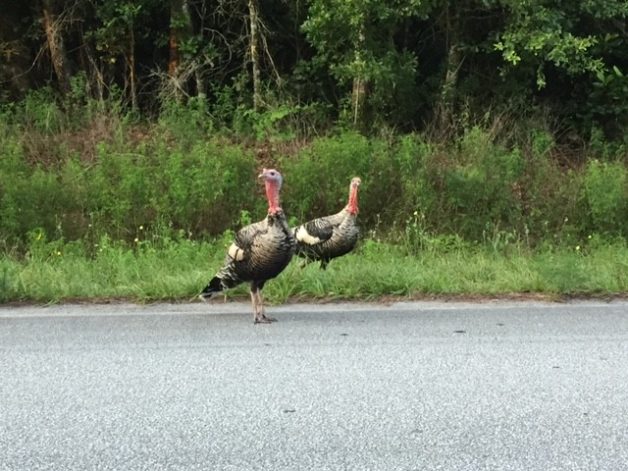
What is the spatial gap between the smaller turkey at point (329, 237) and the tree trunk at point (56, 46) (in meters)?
8.50

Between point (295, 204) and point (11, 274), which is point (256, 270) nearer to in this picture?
point (11, 274)

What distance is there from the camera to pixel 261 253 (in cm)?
671

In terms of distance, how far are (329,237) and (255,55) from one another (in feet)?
24.0

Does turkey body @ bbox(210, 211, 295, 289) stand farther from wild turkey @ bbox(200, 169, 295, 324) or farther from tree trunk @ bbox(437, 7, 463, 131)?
tree trunk @ bbox(437, 7, 463, 131)

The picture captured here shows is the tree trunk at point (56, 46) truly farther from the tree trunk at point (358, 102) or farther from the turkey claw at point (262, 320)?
the turkey claw at point (262, 320)

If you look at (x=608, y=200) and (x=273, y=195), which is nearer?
(x=273, y=195)

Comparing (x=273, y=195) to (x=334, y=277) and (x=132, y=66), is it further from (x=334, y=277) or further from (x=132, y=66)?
(x=132, y=66)

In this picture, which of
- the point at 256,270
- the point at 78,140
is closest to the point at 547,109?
the point at 78,140

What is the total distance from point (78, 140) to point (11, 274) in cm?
503

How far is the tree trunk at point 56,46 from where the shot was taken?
1484cm

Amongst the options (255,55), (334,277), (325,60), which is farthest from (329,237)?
(255,55)

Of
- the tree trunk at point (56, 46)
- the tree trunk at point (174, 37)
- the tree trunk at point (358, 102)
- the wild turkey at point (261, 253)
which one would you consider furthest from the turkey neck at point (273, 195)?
the tree trunk at point (56, 46)

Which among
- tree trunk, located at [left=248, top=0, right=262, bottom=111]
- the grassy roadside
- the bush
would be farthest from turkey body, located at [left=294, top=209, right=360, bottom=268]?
tree trunk, located at [left=248, top=0, right=262, bottom=111]

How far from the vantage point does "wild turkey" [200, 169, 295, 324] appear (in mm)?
6703
